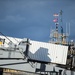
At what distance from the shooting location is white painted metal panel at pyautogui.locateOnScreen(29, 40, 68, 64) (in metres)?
30.3

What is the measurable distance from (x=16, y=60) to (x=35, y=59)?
11744mm

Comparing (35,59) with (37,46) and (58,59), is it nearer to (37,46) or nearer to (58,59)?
(37,46)

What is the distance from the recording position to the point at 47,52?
31.7m

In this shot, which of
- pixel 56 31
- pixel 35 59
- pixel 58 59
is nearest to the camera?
pixel 35 59

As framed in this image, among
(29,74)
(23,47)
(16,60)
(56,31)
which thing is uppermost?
(56,31)

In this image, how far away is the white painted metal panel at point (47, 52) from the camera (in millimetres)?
30302

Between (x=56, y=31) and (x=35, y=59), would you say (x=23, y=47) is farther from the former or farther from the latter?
(x=56, y=31)

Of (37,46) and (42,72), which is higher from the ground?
(37,46)

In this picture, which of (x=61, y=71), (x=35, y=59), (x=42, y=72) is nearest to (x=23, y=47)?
(x=42, y=72)

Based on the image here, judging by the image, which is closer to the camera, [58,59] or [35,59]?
[35,59]

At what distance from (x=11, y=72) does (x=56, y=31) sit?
26.9m

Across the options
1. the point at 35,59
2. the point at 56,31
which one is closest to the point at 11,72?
the point at 35,59

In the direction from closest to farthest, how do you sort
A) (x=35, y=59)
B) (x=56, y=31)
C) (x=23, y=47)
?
(x=23, y=47)
(x=35, y=59)
(x=56, y=31)

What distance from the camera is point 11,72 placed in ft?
63.2
